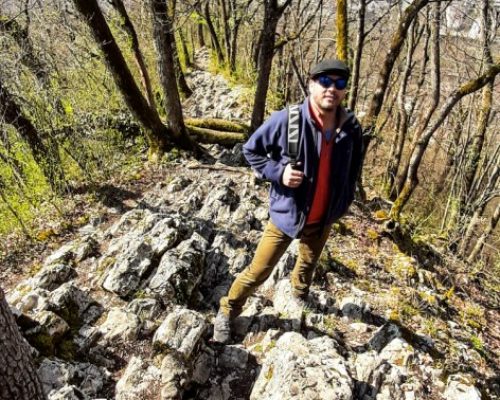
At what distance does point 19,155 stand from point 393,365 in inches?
290

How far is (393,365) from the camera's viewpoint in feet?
12.0

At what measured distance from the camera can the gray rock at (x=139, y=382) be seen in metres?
3.18

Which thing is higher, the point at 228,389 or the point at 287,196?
the point at 287,196

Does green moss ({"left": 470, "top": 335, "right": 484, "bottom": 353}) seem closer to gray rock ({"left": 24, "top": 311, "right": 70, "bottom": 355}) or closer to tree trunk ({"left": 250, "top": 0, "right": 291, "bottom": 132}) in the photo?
gray rock ({"left": 24, "top": 311, "right": 70, "bottom": 355})

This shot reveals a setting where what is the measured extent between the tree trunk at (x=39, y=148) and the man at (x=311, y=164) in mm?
4898

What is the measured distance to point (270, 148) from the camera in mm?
3260

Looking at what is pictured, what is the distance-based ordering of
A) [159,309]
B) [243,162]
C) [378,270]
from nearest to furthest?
[159,309], [378,270], [243,162]

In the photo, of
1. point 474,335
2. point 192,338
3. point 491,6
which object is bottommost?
point 474,335

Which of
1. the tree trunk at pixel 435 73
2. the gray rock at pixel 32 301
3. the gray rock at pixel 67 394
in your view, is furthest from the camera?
the tree trunk at pixel 435 73

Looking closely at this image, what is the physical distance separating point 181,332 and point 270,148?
6.59ft

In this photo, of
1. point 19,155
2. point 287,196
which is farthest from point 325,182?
point 19,155

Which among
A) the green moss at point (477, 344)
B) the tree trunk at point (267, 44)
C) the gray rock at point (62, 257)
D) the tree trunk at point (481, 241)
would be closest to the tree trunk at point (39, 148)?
the gray rock at point (62, 257)

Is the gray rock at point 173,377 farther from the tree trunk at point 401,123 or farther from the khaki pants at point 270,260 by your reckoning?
the tree trunk at point 401,123

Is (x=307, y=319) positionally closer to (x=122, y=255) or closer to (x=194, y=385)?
(x=194, y=385)
